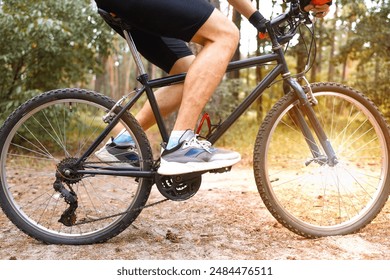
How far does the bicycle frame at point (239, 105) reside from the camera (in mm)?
2557

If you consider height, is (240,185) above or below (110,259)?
above

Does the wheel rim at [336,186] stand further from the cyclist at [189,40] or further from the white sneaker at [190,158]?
the cyclist at [189,40]

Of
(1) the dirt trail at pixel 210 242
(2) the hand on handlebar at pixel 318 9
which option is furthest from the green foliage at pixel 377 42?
(2) the hand on handlebar at pixel 318 9

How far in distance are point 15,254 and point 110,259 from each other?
1.78ft

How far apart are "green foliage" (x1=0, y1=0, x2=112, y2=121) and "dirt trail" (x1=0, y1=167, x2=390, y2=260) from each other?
13.4ft

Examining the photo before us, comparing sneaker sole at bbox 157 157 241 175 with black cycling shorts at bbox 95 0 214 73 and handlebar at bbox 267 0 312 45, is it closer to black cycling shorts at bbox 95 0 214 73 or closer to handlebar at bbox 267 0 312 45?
black cycling shorts at bbox 95 0 214 73

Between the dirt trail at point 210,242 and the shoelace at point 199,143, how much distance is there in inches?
22.2

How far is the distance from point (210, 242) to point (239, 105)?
0.81m

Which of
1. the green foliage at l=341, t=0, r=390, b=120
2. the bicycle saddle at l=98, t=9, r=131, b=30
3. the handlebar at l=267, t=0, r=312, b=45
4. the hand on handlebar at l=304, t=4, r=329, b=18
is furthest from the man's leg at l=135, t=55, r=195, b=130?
the green foliage at l=341, t=0, r=390, b=120

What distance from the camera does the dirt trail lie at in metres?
2.45
